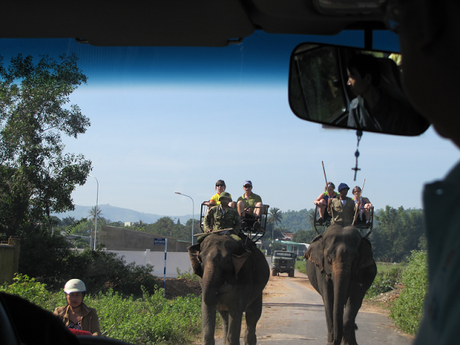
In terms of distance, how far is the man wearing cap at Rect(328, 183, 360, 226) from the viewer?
9406 millimetres

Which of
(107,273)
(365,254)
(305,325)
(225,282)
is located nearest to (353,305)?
(365,254)

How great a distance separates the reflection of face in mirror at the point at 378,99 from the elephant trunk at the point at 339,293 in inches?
257

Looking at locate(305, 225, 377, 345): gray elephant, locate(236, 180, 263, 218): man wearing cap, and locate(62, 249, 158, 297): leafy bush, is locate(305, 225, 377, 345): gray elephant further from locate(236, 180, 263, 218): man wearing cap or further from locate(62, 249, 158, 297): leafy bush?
locate(62, 249, 158, 297): leafy bush

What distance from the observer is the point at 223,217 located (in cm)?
865

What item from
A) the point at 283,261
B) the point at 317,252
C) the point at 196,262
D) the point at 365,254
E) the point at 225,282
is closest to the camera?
the point at 225,282

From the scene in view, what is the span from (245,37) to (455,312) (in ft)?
9.53

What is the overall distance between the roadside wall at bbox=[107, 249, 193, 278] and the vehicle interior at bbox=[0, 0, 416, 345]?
14.1 m

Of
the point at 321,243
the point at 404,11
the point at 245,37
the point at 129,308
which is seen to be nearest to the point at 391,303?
the point at 321,243

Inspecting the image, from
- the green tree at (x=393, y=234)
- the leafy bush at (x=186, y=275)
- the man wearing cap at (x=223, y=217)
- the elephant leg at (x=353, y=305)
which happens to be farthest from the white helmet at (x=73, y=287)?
the leafy bush at (x=186, y=275)

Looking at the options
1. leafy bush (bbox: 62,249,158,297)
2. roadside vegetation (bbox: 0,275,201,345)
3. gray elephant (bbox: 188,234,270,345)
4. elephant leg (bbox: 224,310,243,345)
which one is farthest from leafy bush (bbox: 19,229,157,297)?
elephant leg (bbox: 224,310,243,345)

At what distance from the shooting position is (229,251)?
836 cm

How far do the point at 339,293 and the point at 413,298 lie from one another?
4447 millimetres

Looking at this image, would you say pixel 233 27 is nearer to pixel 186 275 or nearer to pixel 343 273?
pixel 343 273

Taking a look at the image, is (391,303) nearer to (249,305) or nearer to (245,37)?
(249,305)
